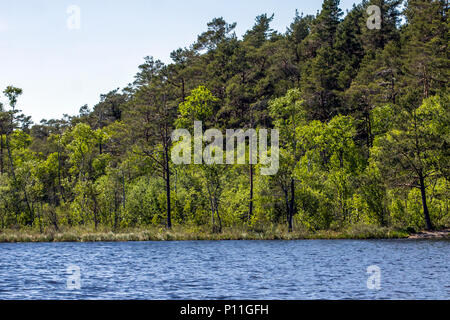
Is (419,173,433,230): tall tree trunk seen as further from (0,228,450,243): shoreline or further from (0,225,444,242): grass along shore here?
(0,225,444,242): grass along shore

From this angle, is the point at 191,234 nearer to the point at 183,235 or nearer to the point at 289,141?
the point at 183,235

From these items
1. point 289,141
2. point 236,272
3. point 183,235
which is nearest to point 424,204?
point 289,141

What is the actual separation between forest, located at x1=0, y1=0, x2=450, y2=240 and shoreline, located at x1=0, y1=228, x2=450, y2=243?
4.00 ft

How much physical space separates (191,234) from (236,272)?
28006 millimetres

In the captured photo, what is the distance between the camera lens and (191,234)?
191 feet

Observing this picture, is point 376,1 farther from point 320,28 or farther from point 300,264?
point 300,264

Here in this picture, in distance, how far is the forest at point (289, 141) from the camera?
56.2m

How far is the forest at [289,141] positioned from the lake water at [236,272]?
10487 mm

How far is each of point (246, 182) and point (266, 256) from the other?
31.2 meters

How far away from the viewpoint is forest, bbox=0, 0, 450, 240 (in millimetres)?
56250

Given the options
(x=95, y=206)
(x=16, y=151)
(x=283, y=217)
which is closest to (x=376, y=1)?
(x=283, y=217)

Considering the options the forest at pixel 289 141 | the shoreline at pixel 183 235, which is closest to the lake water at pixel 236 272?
the shoreline at pixel 183 235

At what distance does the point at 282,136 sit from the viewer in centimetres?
6125

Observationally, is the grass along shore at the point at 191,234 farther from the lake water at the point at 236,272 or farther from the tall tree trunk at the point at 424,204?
the lake water at the point at 236,272
